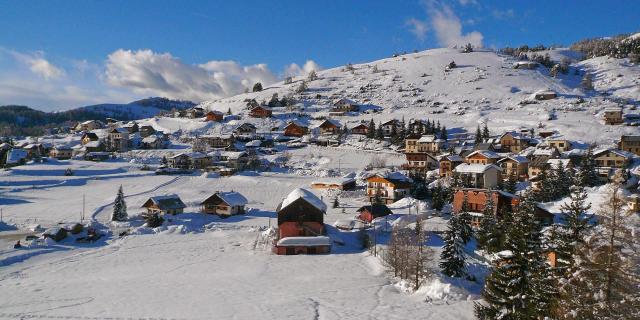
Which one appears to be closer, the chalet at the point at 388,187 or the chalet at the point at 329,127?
the chalet at the point at 388,187

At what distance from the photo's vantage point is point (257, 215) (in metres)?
42.3

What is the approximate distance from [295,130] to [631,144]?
5601cm

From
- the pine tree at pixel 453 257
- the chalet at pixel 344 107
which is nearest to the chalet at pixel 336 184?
the pine tree at pixel 453 257

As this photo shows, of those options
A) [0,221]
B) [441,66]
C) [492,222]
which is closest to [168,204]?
[0,221]

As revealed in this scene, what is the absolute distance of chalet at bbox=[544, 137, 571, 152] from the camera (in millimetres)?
60781

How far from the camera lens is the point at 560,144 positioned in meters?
61.5

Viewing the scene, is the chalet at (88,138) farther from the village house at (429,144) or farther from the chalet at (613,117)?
the chalet at (613,117)

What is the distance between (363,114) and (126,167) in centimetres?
5512

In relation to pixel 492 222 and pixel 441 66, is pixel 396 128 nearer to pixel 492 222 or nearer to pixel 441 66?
pixel 492 222

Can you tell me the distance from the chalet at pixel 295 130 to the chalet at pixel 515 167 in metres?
42.7

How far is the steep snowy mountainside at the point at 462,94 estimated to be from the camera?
8175 cm

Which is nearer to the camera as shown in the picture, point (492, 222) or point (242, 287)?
point (242, 287)

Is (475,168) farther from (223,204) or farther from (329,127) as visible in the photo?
(329,127)

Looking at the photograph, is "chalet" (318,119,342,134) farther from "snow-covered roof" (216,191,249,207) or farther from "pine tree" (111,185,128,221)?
"pine tree" (111,185,128,221)
